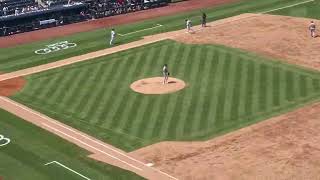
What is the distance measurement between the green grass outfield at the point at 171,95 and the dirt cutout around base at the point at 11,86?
2.51 feet

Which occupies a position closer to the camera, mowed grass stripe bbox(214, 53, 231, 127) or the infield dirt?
mowed grass stripe bbox(214, 53, 231, 127)

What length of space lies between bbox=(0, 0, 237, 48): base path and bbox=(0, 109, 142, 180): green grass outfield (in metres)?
27.0


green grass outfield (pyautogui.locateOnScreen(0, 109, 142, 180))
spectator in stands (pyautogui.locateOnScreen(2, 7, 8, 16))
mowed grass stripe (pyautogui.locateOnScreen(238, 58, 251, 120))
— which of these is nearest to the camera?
green grass outfield (pyautogui.locateOnScreen(0, 109, 142, 180))

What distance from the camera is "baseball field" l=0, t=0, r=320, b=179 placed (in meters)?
36.2

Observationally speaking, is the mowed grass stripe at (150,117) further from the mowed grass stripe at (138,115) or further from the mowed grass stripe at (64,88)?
the mowed grass stripe at (64,88)

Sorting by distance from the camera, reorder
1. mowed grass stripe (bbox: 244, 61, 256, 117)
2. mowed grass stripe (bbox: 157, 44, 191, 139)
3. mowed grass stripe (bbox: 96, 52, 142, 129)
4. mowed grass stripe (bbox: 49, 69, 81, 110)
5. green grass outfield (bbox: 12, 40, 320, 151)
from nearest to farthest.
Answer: mowed grass stripe (bbox: 157, 44, 191, 139) < green grass outfield (bbox: 12, 40, 320, 151) < mowed grass stripe (bbox: 96, 52, 142, 129) < mowed grass stripe (bbox: 244, 61, 256, 117) < mowed grass stripe (bbox: 49, 69, 81, 110)

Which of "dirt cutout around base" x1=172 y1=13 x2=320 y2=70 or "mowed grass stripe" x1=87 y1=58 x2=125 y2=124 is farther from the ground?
"dirt cutout around base" x1=172 y1=13 x2=320 y2=70

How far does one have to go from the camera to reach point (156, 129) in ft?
136

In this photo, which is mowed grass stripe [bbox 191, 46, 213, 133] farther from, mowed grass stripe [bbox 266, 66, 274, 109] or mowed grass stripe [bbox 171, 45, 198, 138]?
mowed grass stripe [bbox 266, 66, 274, 109]

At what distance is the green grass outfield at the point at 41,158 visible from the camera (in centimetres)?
3516

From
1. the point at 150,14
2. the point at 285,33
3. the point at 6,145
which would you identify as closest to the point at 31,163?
the point at 6,145

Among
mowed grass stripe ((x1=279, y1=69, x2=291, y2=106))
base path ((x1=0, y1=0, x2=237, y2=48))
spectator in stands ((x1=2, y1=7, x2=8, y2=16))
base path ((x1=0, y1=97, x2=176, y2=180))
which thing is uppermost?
spectator in stands ((x1=2, y1=7, x2=8, y2=16))

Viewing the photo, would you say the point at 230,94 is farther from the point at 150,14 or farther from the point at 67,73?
the point at 150,14

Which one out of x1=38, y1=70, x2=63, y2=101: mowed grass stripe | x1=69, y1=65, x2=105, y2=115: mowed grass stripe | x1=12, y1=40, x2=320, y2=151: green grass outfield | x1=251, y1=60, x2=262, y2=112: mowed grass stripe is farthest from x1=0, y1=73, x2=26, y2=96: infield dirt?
x1=251, y1=60, x2=262, y2=112: mowed grass stripe
